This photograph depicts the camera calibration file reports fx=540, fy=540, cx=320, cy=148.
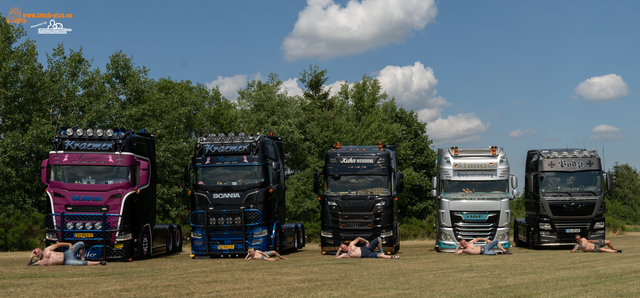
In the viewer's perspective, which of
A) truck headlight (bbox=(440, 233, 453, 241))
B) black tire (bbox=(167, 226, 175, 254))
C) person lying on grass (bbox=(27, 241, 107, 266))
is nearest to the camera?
person lying on grass (bbox=(27, 241, 107, 266))

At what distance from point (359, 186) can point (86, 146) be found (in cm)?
906

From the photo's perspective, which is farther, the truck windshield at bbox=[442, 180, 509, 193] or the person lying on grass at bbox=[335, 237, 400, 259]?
the truck windshield at bbox=[442, 180, 509, 193]

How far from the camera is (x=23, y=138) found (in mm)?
27953

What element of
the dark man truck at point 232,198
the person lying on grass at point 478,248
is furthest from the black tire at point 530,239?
the dark man truck at point 232,198

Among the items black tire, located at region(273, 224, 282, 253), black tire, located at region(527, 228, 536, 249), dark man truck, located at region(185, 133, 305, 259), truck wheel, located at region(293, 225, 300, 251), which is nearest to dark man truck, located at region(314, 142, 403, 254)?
black tire, located at region(273, 224, 282, 253)

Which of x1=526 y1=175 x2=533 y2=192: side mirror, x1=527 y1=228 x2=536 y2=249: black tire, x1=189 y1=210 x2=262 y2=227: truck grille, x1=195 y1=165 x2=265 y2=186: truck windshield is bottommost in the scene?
x1=527 y1=228 x2=536 y2=249: black tire

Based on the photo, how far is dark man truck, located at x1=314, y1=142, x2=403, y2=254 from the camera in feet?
61.6

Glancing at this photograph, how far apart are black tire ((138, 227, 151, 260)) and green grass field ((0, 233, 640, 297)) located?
2.82 metres

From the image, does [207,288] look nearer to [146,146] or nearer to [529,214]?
[146,146]

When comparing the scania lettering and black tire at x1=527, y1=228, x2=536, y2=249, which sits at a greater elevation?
the scania lettering

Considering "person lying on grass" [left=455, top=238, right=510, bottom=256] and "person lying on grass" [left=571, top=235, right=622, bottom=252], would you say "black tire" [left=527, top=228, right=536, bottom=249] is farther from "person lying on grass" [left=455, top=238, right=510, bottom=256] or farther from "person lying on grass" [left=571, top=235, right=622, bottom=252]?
"person lying on grass" [left=455, top=238, right=510, bottom=256]

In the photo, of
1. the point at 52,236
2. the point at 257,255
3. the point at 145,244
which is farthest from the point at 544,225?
the point at 52,236

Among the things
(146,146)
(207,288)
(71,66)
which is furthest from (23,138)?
(207,288)

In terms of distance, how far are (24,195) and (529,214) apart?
25425 mm
